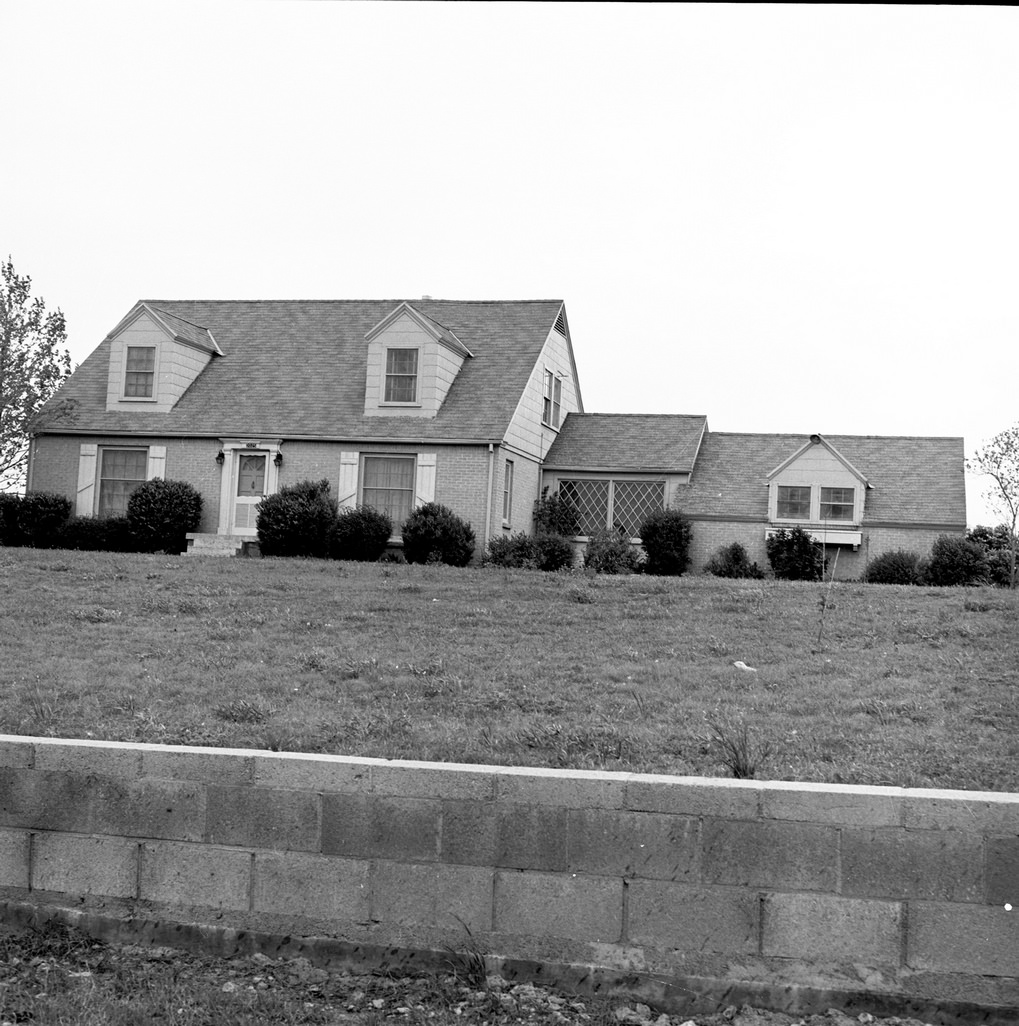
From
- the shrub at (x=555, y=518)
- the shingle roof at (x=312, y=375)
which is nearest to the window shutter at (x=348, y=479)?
the shingle roof at (x=312, y=375)

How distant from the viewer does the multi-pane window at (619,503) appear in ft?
90.5

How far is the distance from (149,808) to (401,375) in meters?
20.5

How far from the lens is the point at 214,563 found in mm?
19219

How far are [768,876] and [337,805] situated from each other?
2075 mm

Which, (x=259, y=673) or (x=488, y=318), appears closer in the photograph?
(x=259, y=673)

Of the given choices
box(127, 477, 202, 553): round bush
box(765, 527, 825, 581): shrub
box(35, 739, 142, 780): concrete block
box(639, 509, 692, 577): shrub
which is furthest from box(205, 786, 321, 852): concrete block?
box(765, 527, 825, 581): shrub

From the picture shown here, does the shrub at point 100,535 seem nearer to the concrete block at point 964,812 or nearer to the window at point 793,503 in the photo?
the window at point 793,503

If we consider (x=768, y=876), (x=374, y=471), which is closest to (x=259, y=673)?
(x=768, y=876)

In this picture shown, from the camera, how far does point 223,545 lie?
81.9 ft

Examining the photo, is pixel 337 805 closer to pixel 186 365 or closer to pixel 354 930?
pixel 354 930

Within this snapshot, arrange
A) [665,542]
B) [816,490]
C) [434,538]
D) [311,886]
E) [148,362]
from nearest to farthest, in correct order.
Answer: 1. [311,886]
2. [434,538]
3. [665,542]
4. [148,362]
5. [816,490]

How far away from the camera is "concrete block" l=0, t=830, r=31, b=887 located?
6.19 m

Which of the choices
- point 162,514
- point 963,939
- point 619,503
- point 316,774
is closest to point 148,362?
point 162,514

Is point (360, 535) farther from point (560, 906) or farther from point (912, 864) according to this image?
point (912, 864)
